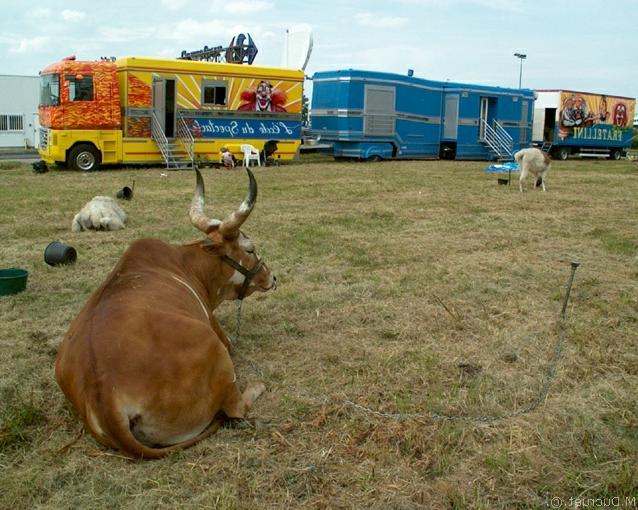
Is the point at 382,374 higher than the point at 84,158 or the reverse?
the reverse

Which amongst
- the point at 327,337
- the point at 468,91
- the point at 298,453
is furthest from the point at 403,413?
the point at 468,91

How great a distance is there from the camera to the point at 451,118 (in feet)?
89.1

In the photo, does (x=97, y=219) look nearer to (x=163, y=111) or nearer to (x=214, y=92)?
(x=163, y=111)

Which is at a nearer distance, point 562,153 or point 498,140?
point 498,140

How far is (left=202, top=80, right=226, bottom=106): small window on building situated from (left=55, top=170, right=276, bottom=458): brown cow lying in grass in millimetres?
17056

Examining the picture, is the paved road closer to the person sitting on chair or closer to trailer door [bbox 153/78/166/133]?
trailer door [bbox 153/78/166/133]

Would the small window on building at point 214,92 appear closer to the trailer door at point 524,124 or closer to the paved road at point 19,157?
the paved road at point 19,157

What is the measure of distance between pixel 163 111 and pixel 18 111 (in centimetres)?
1563

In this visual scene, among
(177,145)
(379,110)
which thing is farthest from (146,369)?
(379,110)

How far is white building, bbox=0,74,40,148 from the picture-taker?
32.0 m

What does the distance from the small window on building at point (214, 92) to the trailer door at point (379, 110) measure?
5527 millimetres

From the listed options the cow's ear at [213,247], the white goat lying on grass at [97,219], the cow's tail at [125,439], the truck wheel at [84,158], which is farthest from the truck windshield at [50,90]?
the cow's tail at [125,439]

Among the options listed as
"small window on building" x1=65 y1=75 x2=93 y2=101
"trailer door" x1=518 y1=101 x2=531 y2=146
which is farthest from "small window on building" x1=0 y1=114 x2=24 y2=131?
"trailer door" x1=518 y1=101 x2=531 y2=146

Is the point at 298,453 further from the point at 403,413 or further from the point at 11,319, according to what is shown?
the point at 11,319
